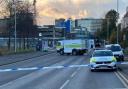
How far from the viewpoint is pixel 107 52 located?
3319cm

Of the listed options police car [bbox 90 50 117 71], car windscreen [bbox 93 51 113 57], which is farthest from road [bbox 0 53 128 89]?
car windscreen [bbox 93 51 113 57]

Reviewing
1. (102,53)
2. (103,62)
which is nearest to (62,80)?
(103,62)

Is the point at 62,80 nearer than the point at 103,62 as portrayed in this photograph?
Yes

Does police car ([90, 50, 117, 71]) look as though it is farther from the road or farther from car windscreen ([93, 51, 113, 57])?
the road

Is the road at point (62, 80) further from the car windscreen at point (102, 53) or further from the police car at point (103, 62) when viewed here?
the car windscreen at point (102, 53)

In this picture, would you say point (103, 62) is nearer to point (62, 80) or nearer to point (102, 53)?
point (102, 53)

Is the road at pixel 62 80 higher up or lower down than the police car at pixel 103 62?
lower down

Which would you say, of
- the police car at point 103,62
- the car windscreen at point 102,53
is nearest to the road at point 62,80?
the police car at point 103,62

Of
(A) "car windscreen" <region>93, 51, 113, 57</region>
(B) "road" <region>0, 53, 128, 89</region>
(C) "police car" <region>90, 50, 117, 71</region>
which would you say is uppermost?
(A) "car windscreen" <region>93, 51, 113, 57</region>

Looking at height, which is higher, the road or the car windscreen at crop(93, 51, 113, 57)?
the car windscreen at crop(93, 51, 113, 57)

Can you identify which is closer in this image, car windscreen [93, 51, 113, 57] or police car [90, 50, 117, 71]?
police car [90, 50, 117, 71]

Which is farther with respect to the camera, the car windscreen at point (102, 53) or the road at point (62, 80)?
the car windscreen at point (102, 53)

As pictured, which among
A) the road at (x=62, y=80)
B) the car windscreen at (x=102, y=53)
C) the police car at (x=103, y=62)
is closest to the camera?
the road at (x=62, y=80)

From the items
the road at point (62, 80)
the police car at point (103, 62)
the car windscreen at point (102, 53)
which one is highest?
the car windscreen at point (102, 53)
